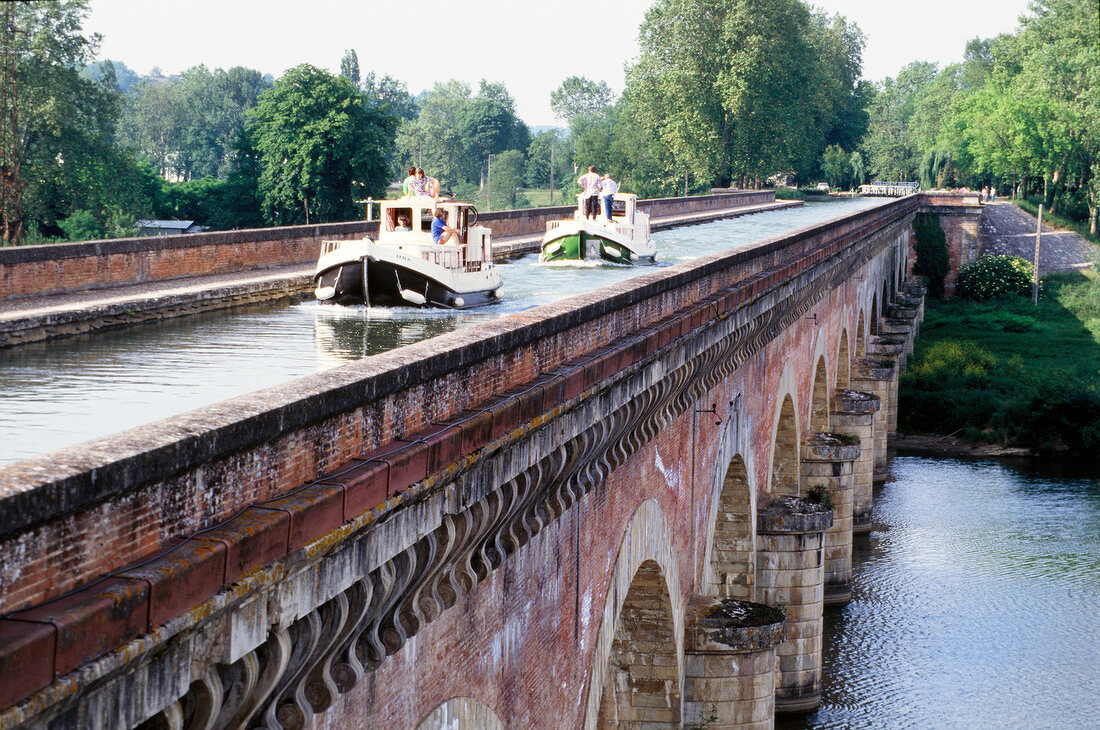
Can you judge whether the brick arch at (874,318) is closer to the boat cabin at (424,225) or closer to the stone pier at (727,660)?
the stone pier at (727,660)

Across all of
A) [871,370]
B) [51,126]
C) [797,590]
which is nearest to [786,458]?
[797,590]

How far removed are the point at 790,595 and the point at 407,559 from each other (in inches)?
617

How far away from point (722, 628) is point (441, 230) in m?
5.48

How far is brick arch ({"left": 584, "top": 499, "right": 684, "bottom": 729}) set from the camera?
30.2 feet

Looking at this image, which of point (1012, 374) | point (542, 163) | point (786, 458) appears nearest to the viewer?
point (786, 458)

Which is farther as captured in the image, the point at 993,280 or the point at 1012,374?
the point at 993,280

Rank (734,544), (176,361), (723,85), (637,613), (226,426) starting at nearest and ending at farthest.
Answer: (226,426)
(176,361)
(637,613)
(734,544)
(723,85)

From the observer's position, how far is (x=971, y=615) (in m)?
23.8

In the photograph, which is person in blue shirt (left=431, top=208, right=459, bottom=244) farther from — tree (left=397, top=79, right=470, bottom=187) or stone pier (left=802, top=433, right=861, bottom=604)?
tree (left=397, top=79, right=470, bottom=187)

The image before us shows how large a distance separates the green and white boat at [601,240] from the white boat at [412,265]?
6545mm

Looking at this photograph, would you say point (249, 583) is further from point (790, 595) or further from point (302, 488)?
point (790, 595)

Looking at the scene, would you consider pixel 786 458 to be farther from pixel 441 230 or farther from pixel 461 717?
pixel 461 717

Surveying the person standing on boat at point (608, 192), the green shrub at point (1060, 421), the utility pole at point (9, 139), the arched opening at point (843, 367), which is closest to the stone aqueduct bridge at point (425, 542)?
the person standing on boat at point (608, 192)

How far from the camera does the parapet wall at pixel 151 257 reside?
40.2 ft
